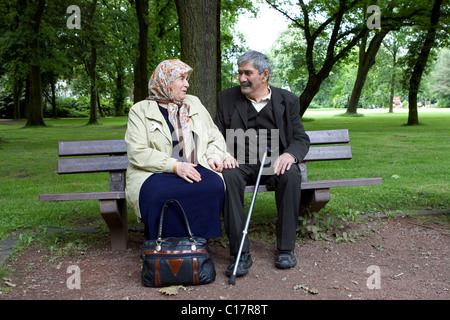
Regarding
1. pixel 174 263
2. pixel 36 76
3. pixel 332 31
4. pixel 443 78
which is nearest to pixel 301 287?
pixel 174 263

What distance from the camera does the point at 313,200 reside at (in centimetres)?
410

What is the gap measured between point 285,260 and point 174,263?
2.91 feet

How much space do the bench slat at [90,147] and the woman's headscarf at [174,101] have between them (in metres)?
0.66

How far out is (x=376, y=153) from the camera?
10000 millimetres

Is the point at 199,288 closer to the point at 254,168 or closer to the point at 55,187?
the point at 254,168

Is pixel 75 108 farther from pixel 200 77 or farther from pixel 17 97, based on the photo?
pixel 200 77

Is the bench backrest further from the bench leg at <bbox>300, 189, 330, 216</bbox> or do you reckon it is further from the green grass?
the green grass

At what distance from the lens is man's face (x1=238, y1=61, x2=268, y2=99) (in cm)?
393

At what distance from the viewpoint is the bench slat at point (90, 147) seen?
163 inches

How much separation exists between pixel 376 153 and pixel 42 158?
273 inches

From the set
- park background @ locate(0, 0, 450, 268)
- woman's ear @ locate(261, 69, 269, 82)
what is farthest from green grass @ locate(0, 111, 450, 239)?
woman's ear @ locate(261, 69, 269, 82)

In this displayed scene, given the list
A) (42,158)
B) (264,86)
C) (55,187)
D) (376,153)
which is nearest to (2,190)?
(55,187)

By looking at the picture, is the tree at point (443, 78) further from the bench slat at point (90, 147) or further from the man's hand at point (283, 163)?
the bench slat at point (90, 147)
